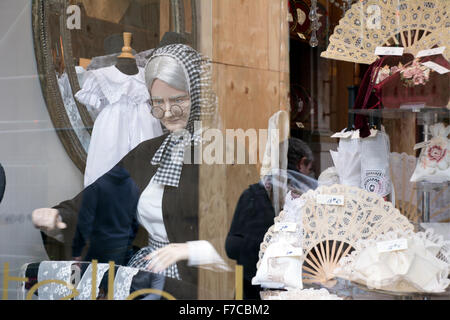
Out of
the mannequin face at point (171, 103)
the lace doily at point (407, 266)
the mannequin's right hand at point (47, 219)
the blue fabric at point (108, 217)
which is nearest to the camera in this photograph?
the lace doily at point (407, 266)

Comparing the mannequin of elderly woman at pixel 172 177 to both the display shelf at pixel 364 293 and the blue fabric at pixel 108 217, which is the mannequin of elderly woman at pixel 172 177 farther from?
the display shelf at pixel 364 293

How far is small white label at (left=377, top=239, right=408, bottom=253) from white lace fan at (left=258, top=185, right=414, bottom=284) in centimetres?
9

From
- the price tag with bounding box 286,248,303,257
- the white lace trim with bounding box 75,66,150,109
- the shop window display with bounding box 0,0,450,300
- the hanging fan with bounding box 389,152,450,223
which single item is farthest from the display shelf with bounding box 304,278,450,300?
the white lace trim with bounding box 75,66,150,109

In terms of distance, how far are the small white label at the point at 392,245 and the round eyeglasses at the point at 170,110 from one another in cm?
107

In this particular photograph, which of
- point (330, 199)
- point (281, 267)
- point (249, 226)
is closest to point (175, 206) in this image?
point (249, 226)

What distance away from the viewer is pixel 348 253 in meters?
2.41

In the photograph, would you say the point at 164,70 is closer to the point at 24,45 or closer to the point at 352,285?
the point at 24,45

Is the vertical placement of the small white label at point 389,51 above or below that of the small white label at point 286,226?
above

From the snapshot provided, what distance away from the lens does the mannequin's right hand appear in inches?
121

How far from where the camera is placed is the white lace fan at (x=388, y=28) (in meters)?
2.54

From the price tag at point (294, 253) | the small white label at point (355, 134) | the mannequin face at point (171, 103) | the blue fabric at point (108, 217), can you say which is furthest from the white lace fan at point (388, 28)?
the blue fabric at point (108, 217)

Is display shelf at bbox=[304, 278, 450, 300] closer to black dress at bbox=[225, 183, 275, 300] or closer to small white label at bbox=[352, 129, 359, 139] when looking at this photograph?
black dress at bbox=[225, 183, 275, 300]

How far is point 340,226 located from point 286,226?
8.9 inches
